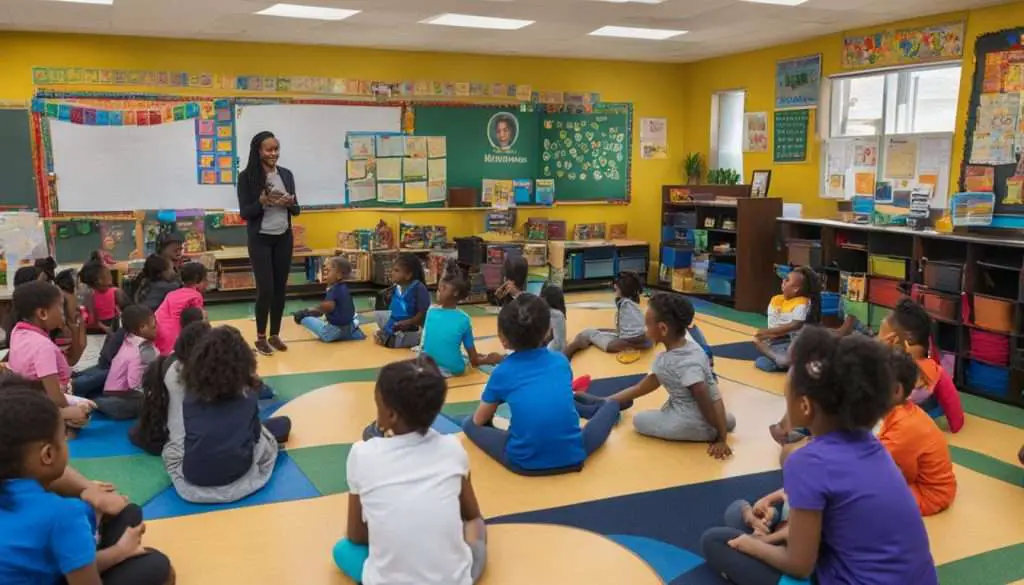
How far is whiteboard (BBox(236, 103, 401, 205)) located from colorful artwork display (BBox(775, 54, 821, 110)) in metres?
4.20

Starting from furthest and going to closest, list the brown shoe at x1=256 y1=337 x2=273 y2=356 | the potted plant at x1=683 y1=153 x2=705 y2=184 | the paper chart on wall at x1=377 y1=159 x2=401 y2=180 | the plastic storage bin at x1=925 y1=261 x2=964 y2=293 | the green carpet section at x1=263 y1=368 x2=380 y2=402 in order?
the potted plant at x1=683 y1=153 x2=705 y2=184 → the paper chart on wall at x1=377 y1=159 x2=401 y2=180 → the brown shoe at x1=256 y1=337 x2=273 y2=356 → the plastic storage bin at x1=925 y1=261 x2=964 y2=293 → the green carpet section at x1=263 y1=368 x2=380 y2=402

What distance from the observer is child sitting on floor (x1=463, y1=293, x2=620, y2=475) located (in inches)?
151

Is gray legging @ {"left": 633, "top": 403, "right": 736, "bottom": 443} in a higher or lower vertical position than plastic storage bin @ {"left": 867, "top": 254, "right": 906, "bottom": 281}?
lower

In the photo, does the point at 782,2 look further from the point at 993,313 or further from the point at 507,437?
the point at 507,437

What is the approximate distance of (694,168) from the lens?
10719 millimetres

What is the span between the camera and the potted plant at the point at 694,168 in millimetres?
10695

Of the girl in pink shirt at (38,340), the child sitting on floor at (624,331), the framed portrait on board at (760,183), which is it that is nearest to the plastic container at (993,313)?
the child sitting on floor at (624,331)

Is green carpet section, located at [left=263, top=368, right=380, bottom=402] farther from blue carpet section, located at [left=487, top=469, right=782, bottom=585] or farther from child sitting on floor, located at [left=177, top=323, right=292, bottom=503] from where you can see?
blue carpet section, located at [left=487, top=469, right=782, bottom=585]

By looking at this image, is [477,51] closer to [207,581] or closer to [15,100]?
[15,100]

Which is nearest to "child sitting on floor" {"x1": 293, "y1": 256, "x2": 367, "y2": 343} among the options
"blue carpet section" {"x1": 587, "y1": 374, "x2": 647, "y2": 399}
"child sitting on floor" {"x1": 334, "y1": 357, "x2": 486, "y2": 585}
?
"blue carpet section" {"x1": 587, "y1": 374, "x2": 647, "y2": 399}

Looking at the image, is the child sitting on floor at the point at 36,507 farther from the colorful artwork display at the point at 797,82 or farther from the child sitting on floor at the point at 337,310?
the colorful artwork display at the point at 797,82

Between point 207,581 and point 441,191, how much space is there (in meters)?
7.34

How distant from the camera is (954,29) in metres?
7.38

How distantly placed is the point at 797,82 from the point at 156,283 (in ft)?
21.9
